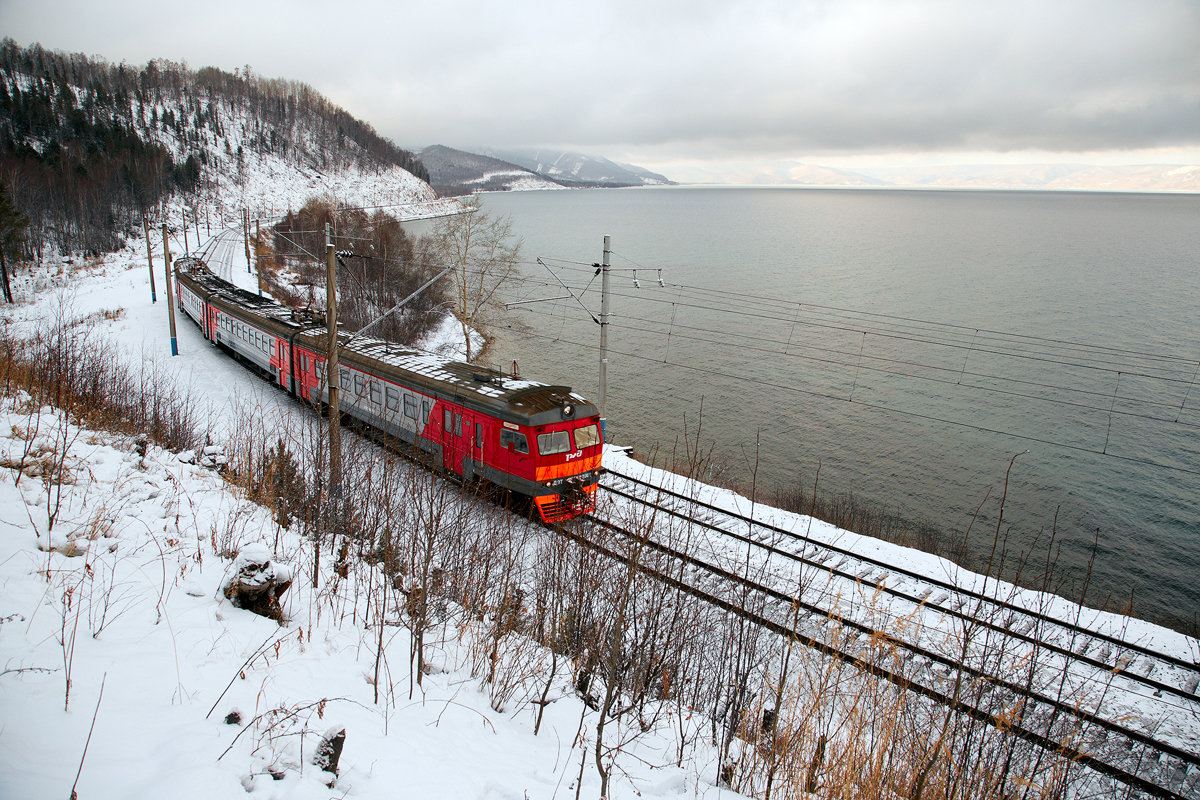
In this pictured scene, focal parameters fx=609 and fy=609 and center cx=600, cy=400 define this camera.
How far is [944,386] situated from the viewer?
1204 inches

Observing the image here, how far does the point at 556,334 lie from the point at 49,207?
55076 mm

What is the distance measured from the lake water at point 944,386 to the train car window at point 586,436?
374 centimetres

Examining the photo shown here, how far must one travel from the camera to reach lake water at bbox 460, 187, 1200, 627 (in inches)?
786

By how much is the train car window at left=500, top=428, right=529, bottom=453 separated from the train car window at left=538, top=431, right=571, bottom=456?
1.06 ft

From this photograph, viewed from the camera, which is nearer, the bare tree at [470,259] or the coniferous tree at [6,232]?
the bare tree at [470,259]

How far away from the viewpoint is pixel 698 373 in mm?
32406

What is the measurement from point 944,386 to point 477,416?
26.2 meters

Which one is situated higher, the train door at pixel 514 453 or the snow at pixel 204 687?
the snow at pixel 204 687

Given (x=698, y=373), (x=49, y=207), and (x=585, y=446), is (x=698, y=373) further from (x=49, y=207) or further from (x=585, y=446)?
(x=49, y=207)

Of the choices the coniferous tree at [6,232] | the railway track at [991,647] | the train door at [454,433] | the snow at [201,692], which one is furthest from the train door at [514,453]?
the coniferous tree at [6,232]

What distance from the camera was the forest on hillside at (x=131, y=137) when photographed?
59.5m

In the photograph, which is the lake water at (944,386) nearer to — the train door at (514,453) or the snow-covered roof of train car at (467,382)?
the snow-covered roof of train car at (467,382)

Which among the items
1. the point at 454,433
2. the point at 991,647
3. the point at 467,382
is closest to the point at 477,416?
the point at 454,433

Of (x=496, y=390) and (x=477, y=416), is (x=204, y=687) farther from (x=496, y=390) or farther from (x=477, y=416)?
(x=496, y=390)
